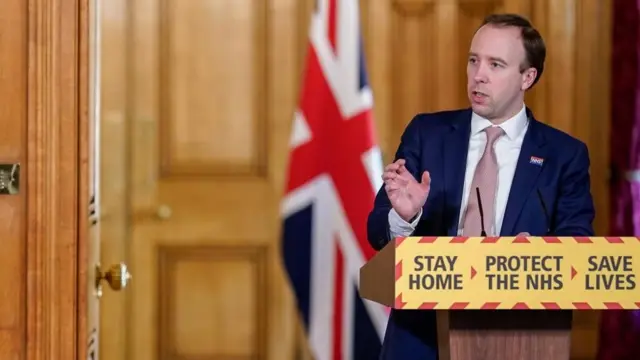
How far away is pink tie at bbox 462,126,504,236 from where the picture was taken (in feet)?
6.31

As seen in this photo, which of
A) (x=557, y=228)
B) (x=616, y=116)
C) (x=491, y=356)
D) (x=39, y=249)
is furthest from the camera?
(x=616, y=116)

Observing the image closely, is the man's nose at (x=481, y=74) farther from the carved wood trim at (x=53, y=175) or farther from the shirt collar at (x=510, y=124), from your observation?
the carved wood trim at (x=53, y=175)

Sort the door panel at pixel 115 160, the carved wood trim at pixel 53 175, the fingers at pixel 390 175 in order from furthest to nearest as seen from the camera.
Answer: the door panel at pixel 115 160
the carved wood trim at pixel 53 175
the fingers at pixel 390 175

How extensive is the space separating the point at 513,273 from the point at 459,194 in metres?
0.45

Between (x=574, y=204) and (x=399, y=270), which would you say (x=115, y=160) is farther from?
(x=399, y=270)

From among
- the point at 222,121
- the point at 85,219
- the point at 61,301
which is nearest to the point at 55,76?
the point at 85,219

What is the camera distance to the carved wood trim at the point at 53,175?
2.23 m

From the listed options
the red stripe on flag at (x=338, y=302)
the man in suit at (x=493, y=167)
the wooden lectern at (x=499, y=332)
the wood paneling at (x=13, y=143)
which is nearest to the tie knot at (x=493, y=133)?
the man in suit at (x=493, y=167)

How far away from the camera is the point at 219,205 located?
3600 mm

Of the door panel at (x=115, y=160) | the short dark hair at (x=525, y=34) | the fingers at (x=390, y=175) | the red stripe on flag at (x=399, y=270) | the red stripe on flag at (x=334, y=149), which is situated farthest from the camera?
the door panel at (x=115, y=160)

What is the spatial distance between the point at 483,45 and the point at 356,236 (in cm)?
151

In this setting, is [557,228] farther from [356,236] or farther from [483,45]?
[356,236]

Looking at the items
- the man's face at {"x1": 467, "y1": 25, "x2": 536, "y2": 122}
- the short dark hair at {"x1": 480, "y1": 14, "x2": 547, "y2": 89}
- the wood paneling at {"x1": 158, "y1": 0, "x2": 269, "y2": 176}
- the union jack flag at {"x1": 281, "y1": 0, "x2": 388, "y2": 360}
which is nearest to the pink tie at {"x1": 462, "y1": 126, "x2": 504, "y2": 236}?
the man's face at {"x1": 467, "y1": 25, "x2": 536, "y2": 122}

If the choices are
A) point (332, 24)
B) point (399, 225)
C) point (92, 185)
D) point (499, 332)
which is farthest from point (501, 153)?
point (332, 24)
